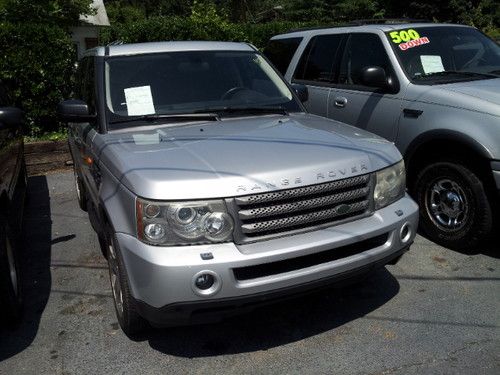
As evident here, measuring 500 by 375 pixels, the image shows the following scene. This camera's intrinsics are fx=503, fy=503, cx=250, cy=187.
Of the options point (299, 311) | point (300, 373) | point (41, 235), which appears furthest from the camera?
point (41, 235)

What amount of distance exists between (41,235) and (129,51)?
2.33m

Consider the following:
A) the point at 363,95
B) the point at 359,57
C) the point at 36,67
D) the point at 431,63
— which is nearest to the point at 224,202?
the point at 363,95

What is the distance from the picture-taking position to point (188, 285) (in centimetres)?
260

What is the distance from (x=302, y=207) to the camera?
2859 millimetres

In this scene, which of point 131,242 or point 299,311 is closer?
point 131,242

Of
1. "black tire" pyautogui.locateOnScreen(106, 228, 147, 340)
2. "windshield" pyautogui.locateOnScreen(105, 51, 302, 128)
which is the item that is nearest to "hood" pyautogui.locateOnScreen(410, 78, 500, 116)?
"windshield" pyautogui.locateOnScreen(105, 51, 302, 128)

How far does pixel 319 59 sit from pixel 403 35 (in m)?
1.13

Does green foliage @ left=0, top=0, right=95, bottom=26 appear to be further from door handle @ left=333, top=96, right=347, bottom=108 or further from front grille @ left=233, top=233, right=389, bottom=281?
front grille @ left=233, top=233, right=389, bottom=281

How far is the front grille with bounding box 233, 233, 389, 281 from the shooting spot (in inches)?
108

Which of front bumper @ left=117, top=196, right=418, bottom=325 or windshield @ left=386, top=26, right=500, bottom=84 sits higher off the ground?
windshield @ left=386, top=26, right=500, bottom=84

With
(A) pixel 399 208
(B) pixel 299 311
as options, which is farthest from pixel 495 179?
(B) pixel 299 311

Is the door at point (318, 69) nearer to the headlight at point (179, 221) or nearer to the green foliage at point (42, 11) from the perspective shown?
the headlight at point (179, 221)

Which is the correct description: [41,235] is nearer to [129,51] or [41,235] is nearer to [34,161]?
[129,51]

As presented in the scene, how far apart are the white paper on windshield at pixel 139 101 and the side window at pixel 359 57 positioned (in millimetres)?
2497
